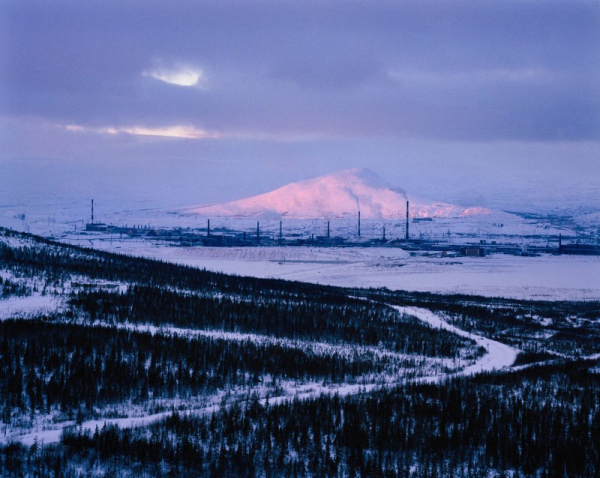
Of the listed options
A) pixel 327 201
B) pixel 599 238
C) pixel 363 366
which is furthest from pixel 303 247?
pixel 327 201

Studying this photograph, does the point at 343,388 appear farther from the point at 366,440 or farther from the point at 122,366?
the point at 122,366

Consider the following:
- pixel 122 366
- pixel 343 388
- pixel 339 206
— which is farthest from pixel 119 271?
pixel 339 206

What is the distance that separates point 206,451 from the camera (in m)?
9.82

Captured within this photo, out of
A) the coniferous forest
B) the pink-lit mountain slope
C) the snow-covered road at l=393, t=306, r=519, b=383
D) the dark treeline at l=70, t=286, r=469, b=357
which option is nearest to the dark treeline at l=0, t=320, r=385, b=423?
the coniferous forest

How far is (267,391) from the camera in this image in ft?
45.0

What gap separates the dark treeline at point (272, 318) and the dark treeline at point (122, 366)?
305 centimetres

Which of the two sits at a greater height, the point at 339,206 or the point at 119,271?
the point at 339,206

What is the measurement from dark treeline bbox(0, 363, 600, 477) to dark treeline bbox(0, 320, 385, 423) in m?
1.68

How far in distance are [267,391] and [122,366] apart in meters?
2.83

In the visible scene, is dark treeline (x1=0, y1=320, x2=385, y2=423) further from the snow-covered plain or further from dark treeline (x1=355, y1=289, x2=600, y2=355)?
the snow-covered plain

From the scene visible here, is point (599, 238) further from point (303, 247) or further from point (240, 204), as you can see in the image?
A: point (240, 204)

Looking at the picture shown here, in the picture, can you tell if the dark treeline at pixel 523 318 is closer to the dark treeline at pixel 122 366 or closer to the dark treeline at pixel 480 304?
the dark treeline at pixel 480 304

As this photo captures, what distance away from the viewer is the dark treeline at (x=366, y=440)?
9391 millimetres

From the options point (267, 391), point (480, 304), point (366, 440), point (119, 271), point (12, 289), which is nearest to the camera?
point (366, 440)
